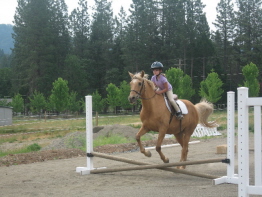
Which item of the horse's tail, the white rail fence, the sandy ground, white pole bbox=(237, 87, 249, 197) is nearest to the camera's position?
the white rail fence

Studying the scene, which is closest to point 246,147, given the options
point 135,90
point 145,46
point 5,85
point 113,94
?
point 135,90

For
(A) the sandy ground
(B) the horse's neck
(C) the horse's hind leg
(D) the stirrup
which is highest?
(B) the horse's neck

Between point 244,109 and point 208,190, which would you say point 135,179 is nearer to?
point 208,190

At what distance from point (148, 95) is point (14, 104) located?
48.6m

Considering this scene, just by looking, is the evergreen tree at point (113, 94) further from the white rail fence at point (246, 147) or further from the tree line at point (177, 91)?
the white rail fence at point (246, 147)

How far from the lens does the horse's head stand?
7376 millimetres

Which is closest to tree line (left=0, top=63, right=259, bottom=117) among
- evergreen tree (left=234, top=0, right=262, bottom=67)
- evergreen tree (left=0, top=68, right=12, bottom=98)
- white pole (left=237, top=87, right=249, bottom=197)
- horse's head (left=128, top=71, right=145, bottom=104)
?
evergreen tree (left=234, top=0, right=262, bottom=67)

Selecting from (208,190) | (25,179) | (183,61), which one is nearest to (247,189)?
(208,190)

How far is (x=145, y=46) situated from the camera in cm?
6475

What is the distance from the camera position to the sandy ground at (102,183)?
6.23m

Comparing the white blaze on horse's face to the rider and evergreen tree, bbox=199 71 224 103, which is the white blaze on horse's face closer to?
the rider

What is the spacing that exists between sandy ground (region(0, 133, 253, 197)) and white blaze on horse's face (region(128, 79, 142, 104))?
5.60 ft

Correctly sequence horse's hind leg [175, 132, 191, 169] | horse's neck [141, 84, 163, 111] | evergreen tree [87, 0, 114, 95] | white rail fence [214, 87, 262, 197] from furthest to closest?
1. evergreen tree [87, 0, 114, 95]
2. horse's hind leg [175, 132, 191, 169]
3. horse's neck [141, 84, 163, 111]
4. white rail fence [214, 87, 262, 197]

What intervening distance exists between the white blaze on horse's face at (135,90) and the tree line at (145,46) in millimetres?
51551
